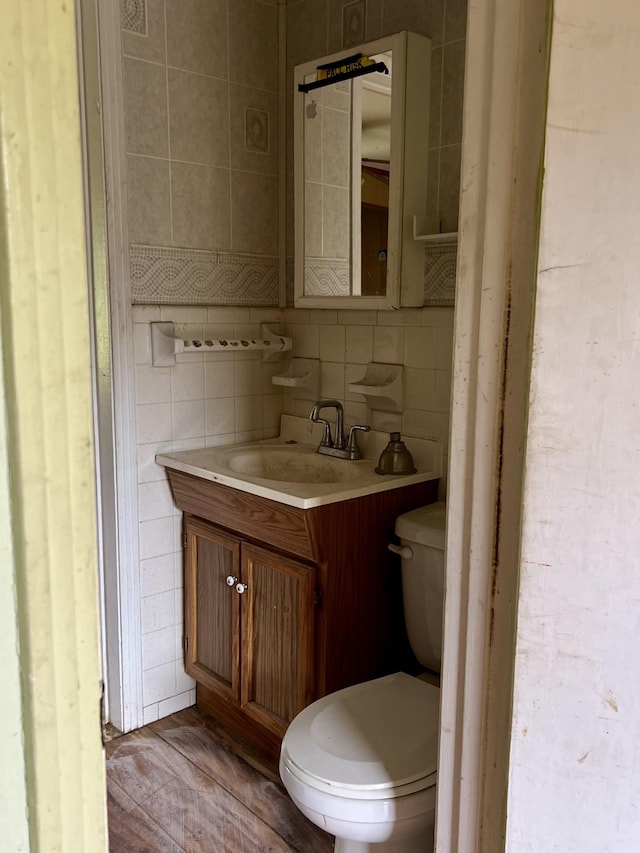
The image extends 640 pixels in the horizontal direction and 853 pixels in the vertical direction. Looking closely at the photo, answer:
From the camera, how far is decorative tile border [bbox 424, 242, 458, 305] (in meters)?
2.04

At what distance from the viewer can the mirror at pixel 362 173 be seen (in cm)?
201

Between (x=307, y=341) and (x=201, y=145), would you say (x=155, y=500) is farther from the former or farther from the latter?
(x=201, y=145)

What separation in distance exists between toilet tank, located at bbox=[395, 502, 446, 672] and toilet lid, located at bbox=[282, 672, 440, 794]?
0.14m

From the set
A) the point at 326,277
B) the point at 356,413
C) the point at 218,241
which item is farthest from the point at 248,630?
the point at 218,241

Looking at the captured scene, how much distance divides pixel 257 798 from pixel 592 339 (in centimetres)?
168

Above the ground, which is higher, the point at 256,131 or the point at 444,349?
the point at 256,131

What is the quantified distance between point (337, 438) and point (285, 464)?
19 cm

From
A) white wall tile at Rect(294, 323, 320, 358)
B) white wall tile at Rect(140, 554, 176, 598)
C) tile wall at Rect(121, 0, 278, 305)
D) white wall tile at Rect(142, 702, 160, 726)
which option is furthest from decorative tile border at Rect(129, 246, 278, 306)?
white wall tile at Rect(142, 702, 160, 726)

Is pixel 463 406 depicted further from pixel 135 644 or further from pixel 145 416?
pixel 135 644

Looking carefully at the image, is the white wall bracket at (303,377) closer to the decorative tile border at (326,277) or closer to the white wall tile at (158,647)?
the decorative tile border at (326,277)

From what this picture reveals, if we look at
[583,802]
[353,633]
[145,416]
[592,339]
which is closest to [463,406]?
[592,339]

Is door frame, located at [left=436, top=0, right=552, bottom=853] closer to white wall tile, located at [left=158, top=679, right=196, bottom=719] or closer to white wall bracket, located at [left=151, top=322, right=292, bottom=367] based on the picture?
white wall bracket, located at [left=151, top=322, right=292, bottom=367]

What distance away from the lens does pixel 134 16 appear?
209cm

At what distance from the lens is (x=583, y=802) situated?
0.99m
